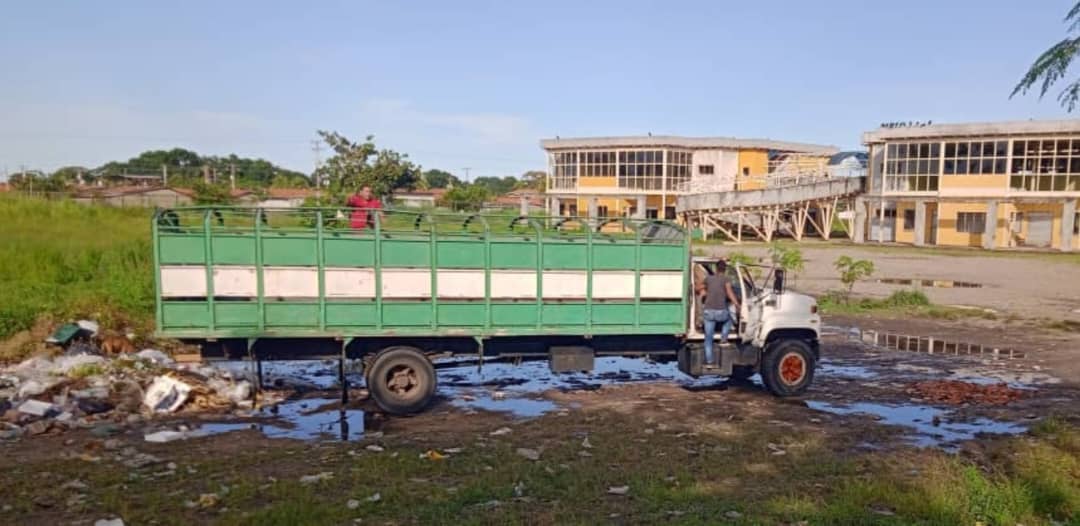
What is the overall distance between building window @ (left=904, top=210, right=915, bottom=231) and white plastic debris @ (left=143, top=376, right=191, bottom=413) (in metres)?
40.3

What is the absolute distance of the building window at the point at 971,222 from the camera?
127 ft

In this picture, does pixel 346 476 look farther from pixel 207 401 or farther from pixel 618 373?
pixel 618 373

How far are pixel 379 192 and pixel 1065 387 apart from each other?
29.0m

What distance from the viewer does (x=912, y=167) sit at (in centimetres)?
4006

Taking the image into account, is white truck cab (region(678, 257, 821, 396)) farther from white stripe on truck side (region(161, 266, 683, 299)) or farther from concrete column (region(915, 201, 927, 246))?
concrete column (region(915, 201, 927, 246))

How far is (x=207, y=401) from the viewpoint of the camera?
9016 millimetres

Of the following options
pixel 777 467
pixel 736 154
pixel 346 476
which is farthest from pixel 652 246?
pixel 736 154

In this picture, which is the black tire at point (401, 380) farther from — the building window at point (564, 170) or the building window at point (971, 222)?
the building window at point (564, 170)

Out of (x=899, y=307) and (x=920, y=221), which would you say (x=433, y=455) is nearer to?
(x=899, y=307)

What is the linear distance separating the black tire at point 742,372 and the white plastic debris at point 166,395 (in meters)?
6.90

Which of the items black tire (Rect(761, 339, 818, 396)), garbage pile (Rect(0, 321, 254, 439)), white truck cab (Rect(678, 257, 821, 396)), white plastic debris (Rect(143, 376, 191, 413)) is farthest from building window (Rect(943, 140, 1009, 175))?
white plastic debris (Rect(143, 376, 191, 413))

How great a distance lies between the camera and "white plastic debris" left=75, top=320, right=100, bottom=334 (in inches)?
442

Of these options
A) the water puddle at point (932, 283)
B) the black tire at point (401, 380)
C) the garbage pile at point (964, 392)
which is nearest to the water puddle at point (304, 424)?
the black tire at point (401, 380)

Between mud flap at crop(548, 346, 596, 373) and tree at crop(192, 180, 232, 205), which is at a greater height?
tree at crop(192, 180, 232, 205)
